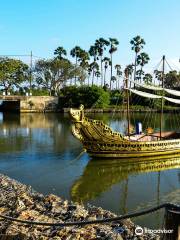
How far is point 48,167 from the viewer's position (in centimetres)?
2609

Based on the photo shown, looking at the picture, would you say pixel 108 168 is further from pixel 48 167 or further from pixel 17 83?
pixel 17 83

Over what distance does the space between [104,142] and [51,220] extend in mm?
16426

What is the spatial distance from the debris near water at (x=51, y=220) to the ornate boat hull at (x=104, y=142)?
11.5m

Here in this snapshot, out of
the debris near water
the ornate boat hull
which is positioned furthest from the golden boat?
the debris near water

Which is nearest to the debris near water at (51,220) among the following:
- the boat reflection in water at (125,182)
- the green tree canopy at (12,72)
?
the boat reflection in water at (125,182)

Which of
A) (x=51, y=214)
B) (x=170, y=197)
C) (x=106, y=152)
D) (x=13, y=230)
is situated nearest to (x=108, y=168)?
(x=106, y=152)

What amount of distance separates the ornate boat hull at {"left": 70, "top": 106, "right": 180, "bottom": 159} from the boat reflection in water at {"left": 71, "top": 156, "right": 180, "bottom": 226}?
0.59m

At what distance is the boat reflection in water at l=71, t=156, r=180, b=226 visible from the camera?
1856 cm

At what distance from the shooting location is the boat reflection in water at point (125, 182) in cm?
1856

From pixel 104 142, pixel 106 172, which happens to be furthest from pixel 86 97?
pixel 106 172

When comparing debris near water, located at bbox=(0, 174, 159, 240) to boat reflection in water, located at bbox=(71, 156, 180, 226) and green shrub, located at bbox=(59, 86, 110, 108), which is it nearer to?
boat reflection in water, located at bbox=(71, 156, 180, 226)

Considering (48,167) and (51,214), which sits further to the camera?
(48,167)

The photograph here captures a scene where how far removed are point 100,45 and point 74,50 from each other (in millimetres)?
6782

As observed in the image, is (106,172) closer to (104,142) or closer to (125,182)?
(125,182)
